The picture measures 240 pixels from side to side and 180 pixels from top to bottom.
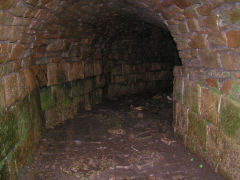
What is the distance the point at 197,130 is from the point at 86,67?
3916 mm

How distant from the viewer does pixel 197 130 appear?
12.0 feet

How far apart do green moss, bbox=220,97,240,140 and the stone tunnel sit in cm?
1

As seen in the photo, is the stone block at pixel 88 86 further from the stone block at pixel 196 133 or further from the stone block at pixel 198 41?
the stone block at pixel 198 41

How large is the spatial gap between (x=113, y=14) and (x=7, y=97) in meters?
3.24

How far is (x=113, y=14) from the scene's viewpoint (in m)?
5.28

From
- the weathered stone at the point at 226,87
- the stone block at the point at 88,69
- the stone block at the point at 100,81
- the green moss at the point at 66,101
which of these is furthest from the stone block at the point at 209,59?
the stone block at the point at 100,81

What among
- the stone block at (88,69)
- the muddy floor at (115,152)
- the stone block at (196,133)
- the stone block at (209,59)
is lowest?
the muddy floor at (115,152)

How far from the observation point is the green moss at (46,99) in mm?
4809

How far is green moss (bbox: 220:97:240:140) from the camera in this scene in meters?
2.71

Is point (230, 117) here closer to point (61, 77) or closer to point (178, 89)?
point (178, 89)

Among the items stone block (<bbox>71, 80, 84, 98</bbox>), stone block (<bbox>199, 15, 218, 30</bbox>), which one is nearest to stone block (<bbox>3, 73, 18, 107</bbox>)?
stone block (<bbox>199, 15, 218, 30</bbox>)

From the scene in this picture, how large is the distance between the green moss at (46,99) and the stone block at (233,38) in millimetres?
3590

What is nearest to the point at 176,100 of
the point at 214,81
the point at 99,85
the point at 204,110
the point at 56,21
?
the point at 204,110

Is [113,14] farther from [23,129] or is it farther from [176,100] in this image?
[23,129]
